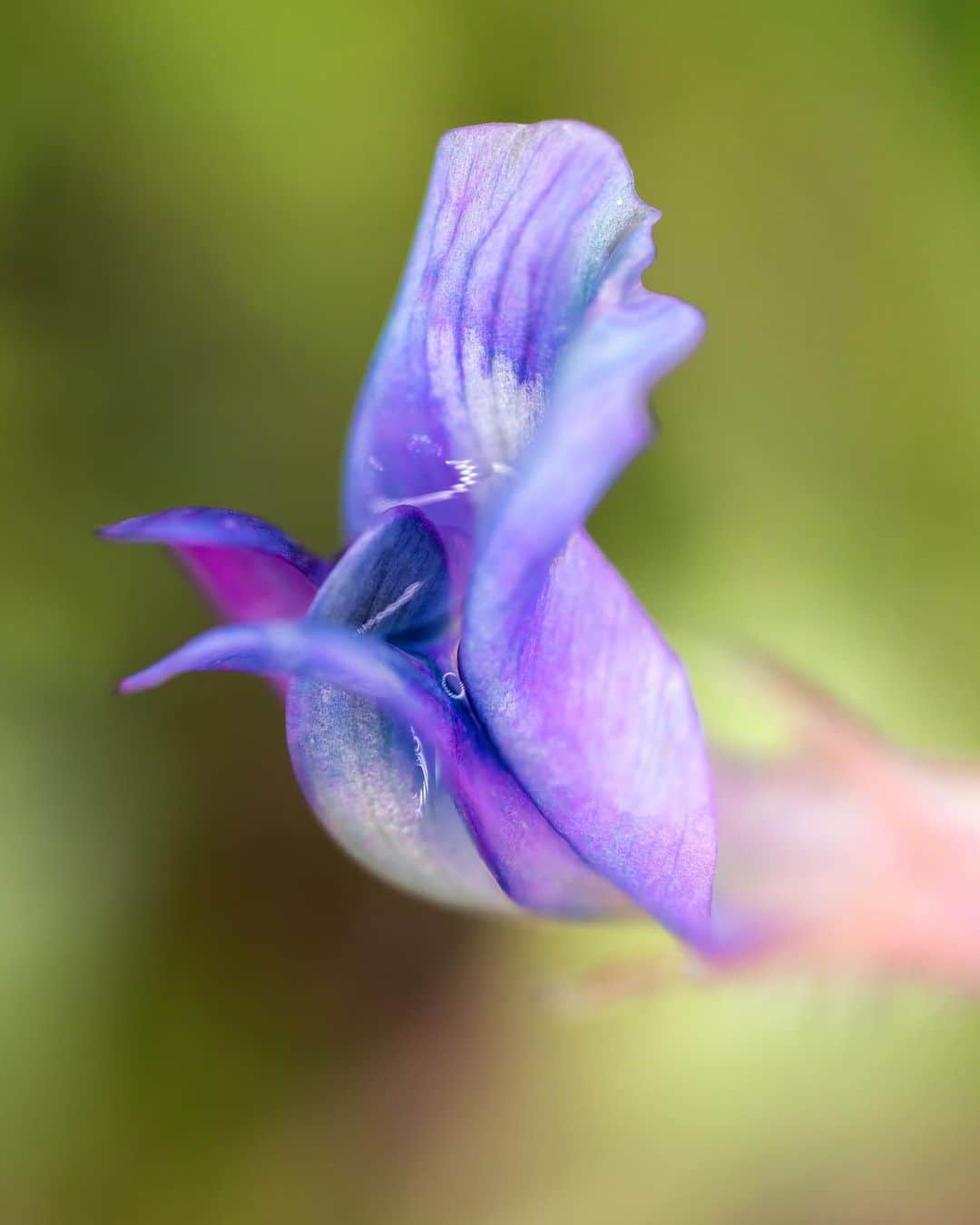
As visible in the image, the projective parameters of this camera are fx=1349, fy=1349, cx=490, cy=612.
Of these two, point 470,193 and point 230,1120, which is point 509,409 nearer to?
point 470,193

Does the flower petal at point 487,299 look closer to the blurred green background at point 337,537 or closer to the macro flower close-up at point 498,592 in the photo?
the macro flower close-up at point 498,592

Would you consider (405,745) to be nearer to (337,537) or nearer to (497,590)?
(497,590)

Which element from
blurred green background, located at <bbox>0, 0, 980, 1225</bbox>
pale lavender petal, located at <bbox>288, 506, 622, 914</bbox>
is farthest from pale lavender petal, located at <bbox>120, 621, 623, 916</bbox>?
blurred green background, located at <bbox>0, 0, 980, 1225</bbox>

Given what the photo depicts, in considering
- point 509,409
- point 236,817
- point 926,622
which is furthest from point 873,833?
point 236,817

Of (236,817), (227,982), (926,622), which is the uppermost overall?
(926,622)

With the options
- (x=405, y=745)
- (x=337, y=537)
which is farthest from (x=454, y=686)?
(x=337, y=537)

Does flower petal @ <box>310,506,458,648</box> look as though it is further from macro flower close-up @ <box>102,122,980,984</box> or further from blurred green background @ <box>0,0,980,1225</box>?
blurred green background @ <box>0,0,980,1225</box>
